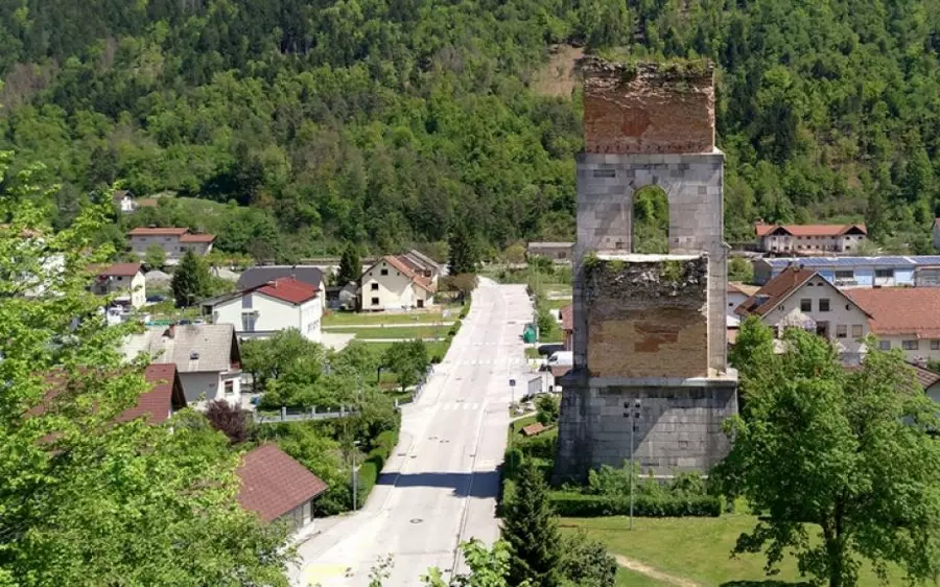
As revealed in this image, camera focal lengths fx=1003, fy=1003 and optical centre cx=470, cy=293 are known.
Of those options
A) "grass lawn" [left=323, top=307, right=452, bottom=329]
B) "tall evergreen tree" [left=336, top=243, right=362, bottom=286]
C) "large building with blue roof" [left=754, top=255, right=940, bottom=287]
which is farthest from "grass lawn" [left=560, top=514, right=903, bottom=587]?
"tall evergreen tree" [left=336, top=243, right=362, bottom=286]

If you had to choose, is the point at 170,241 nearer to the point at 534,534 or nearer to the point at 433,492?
the point at 433,492

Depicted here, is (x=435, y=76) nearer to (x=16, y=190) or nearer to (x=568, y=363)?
(x=568, y=363)

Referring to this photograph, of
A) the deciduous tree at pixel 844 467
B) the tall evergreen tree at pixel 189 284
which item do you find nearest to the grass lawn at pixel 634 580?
the deciduous tree at pixel 844 467

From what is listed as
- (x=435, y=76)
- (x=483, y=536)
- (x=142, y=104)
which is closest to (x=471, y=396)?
(x=483, y=536)

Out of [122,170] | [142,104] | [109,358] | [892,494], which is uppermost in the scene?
[142,104]

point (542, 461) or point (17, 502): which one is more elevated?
point (17, 502)

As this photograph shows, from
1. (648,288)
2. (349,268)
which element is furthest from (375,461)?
(349,268)

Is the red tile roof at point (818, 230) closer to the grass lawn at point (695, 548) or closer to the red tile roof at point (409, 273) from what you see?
the red tile roof at point (409, 273)
